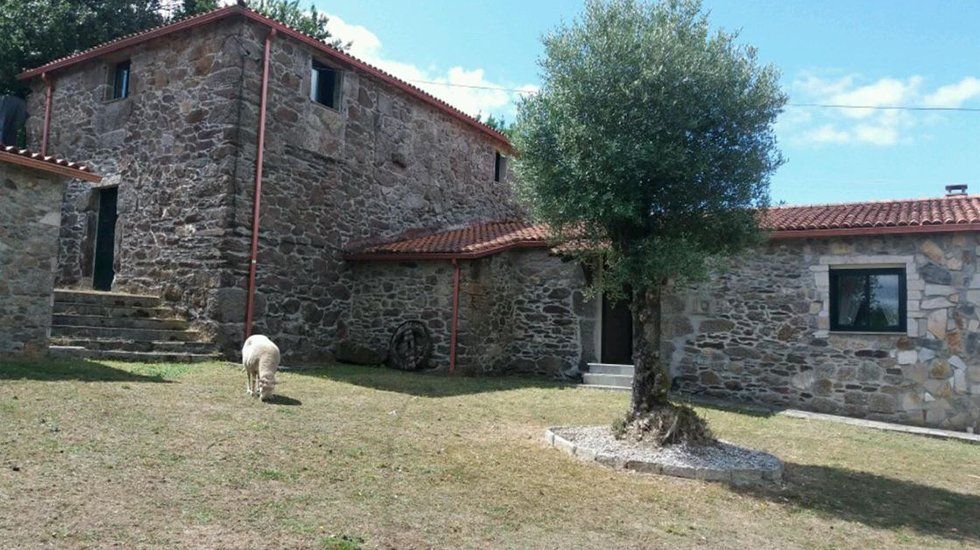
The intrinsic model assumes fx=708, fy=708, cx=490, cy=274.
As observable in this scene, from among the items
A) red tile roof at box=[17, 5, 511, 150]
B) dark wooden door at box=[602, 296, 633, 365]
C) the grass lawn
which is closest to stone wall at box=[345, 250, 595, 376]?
dark wooden door at box=[602, 296, 633, 365]

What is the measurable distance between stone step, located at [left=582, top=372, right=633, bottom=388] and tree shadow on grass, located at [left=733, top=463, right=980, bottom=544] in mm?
5465

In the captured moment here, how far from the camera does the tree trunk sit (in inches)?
315

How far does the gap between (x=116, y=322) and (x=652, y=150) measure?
9.44 m

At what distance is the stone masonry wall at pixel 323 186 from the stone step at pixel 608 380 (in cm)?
513

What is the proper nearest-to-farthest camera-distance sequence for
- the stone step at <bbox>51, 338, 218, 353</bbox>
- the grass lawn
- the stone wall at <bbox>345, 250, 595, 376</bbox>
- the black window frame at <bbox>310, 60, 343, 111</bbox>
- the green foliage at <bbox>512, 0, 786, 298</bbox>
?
the grass lawn, the green foliage at <bbox>512, 0, 786, 298</bbox>, the stone step at <bbox>51, 338, 218, 353</bbox>, the stone wall at <bbox>345, 250, 595, 376</bbox>, the black window frame at <bbox>310, 60, 343, 111</bbox>

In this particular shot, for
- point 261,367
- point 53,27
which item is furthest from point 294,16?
point 261,367

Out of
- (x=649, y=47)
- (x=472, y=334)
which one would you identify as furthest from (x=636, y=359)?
(x=472, y=334)

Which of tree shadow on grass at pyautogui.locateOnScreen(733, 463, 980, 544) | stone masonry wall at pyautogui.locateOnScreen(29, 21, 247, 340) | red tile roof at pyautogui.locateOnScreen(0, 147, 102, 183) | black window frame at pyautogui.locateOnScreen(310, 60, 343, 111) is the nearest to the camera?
tree shadow on grass at pyautogui.locateOnScreen(733, 463, 980, 544)

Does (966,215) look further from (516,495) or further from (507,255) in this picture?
(516,495)

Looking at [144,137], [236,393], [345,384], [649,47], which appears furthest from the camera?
[144,137]

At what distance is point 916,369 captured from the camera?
11.4m

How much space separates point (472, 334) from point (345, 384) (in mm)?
3413

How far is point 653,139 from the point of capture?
7668 mm

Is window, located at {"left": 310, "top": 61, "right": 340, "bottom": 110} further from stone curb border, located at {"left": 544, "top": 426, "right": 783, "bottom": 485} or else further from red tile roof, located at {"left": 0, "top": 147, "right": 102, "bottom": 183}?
stone curb border, located at {"left": 544, "top": 426, "right": 783, "bottom": 485}
